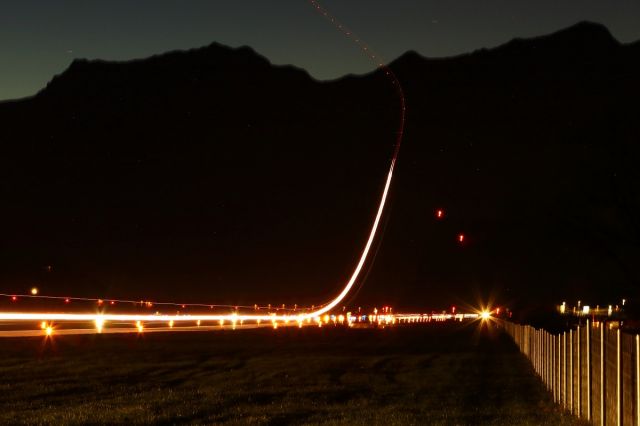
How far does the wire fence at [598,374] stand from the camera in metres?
9.84

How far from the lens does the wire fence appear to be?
9836mm

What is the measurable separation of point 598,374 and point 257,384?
446 inches

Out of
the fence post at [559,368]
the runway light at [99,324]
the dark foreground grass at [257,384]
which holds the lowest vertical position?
the dark foreground grass at [257,384]

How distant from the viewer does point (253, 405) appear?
18.1m

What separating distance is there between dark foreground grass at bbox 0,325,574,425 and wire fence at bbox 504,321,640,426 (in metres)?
0.56

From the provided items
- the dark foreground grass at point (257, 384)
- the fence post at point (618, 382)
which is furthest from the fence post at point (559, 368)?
the fence post at point (618, 382)

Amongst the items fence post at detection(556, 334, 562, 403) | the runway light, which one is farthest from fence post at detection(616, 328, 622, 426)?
the runway light

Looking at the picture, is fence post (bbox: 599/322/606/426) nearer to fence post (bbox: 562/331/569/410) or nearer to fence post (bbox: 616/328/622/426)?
fence post (bbox: 616/328/622/426)

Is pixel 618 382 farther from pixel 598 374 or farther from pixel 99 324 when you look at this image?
pixel 99 324

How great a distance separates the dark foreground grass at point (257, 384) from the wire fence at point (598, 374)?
56cm

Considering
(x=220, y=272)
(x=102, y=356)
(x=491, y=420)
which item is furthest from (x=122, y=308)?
(x=220, y=272)

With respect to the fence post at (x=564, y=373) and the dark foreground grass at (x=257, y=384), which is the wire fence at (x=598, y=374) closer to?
the fence post at (x=564, y=373)

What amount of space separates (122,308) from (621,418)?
79.2 m

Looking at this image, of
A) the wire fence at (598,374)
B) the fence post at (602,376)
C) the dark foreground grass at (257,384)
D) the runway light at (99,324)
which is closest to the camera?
the wire fence at (598,374)
